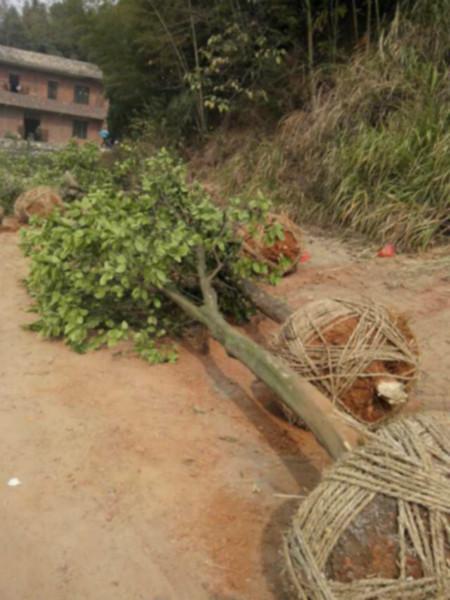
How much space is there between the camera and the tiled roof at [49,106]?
102ft

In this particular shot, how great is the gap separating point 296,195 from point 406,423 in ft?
21.1

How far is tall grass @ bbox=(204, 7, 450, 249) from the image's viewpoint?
20.9 feet

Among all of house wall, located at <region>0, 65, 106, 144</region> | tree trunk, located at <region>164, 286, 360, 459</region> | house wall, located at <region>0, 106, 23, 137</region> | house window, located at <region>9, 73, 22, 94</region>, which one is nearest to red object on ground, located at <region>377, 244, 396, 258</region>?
tree trunk, located at <region>164, 286, 360, 459</region>

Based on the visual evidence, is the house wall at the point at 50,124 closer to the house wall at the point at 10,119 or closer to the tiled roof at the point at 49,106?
the house wall at the point at 10,119

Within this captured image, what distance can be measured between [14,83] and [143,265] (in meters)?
33.2

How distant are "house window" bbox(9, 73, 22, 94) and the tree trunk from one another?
109 feet

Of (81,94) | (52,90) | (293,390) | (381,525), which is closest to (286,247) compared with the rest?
(293,390)

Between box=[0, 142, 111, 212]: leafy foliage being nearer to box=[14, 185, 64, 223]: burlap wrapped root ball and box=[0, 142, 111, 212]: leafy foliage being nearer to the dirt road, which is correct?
box=[14, 185, 64, 223]: burlap wrapped root ball

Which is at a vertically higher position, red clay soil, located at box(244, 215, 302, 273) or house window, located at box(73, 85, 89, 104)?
house window, located at box(73, 85, 89, 104)

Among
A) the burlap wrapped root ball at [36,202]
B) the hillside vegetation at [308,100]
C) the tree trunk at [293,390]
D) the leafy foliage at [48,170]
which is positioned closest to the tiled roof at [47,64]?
the hillside vegetation at [308,100]

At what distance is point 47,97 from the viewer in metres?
33.3

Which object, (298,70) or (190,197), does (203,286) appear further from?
(298,70)

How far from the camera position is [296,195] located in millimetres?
8000

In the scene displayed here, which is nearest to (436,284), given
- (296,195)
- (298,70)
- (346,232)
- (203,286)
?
(346,232)
